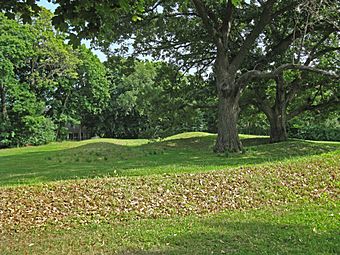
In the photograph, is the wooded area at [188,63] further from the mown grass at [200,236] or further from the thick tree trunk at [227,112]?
the mown grass at [200,236]

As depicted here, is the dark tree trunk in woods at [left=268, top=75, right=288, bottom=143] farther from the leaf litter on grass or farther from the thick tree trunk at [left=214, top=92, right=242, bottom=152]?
the leaf litter on grass

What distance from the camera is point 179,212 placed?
6.32m

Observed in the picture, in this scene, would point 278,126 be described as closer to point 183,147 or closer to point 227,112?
point 183,147

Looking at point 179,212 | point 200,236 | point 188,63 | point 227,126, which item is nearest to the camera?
point 200,236

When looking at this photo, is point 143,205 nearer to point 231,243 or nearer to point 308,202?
point 231,243

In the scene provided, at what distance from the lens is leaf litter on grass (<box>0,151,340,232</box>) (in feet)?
20.1

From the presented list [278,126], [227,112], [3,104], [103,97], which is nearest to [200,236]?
[227,112]

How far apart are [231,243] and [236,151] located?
10.3 metres

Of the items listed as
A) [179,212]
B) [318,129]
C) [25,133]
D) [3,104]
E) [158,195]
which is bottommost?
[179,212]

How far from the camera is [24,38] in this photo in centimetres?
3184

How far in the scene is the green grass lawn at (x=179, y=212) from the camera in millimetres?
4512

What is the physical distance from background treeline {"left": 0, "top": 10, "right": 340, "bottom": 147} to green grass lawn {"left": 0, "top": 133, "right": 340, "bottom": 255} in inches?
428

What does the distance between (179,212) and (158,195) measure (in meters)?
0.83

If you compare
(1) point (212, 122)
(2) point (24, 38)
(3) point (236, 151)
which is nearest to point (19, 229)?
(3) point (236, 151)
